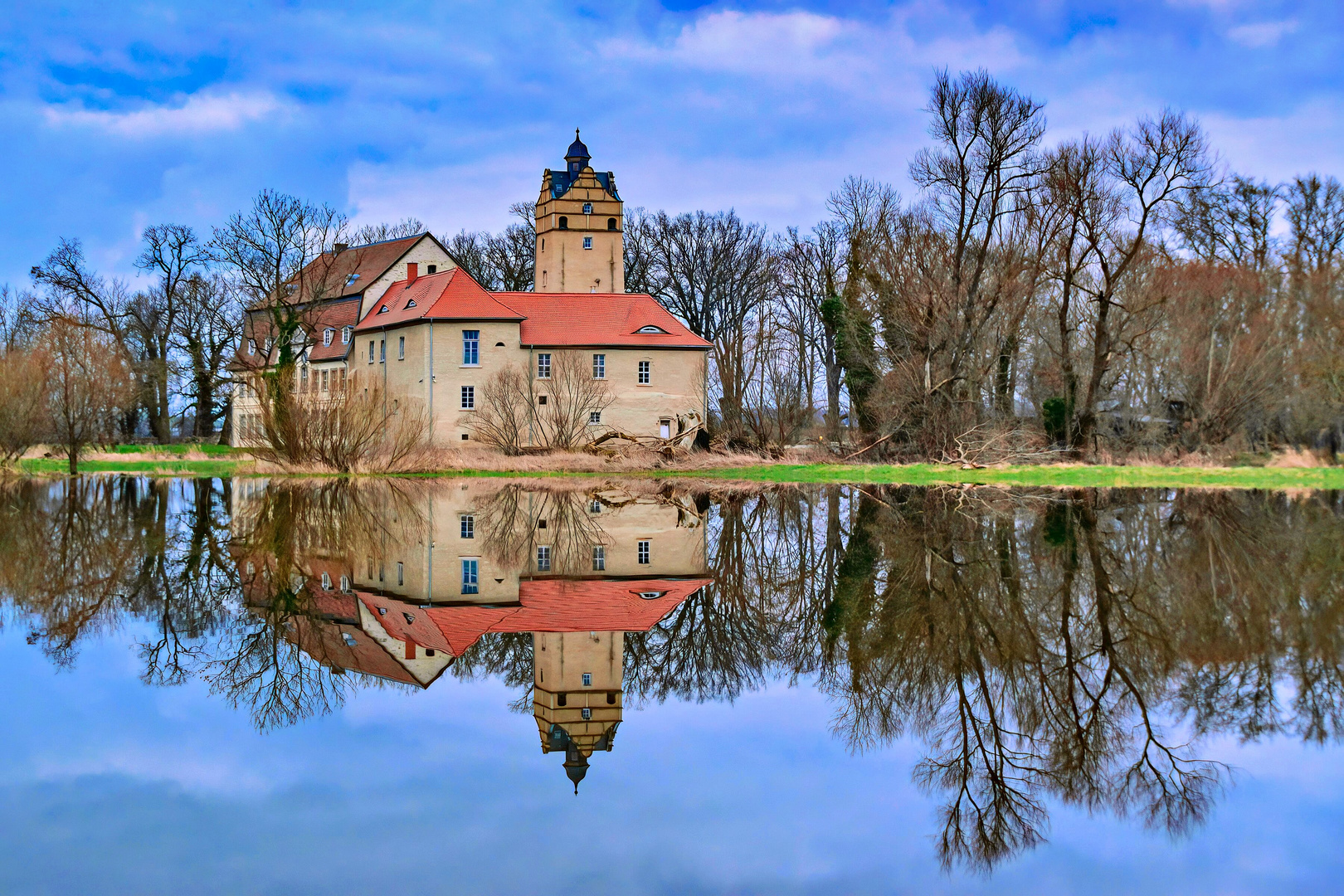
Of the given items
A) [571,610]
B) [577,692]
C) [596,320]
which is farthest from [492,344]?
Answer: [577,692]

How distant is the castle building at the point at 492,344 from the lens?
149 ft

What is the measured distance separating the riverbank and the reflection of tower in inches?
890

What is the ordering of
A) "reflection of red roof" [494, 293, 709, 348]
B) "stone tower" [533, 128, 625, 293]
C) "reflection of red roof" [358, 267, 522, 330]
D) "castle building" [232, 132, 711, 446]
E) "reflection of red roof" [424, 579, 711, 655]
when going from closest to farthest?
1. "reflection of red roof" [424, 579, 711, 655]
2. "castle building" [232, 132, 711, 446]
3. "reflection of red roof" [358, 267, 522, 330]
4. "reflection of red roof" [494, 293, 709, 348]
5. "stone tower" [533, 128, 625, 293]

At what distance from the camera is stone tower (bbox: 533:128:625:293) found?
5578 cm

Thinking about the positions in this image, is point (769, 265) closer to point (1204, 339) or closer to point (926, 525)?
point (1204, 339)

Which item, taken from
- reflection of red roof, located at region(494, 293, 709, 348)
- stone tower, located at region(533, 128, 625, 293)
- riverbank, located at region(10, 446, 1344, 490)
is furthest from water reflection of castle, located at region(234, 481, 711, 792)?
stone tower, located at region(533, 128, 625, 293)

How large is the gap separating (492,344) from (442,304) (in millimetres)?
2755

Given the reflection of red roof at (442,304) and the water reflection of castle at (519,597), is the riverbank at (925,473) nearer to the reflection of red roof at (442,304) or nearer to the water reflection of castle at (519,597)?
the reflection of red roof at (442,304)

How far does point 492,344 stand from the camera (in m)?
46.0

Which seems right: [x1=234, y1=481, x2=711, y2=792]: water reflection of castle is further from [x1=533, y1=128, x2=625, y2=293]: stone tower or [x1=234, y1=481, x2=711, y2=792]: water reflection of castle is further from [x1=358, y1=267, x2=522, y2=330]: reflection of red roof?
[x1=533, y1=128, x2=625, y2=293]: stone tower

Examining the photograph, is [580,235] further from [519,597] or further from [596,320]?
[519,597]

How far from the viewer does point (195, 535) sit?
55.1 ft

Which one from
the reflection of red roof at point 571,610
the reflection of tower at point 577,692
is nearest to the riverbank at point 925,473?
the reflection of red roof at point 571,610

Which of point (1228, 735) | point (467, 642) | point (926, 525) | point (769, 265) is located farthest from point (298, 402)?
point (769, 265)
